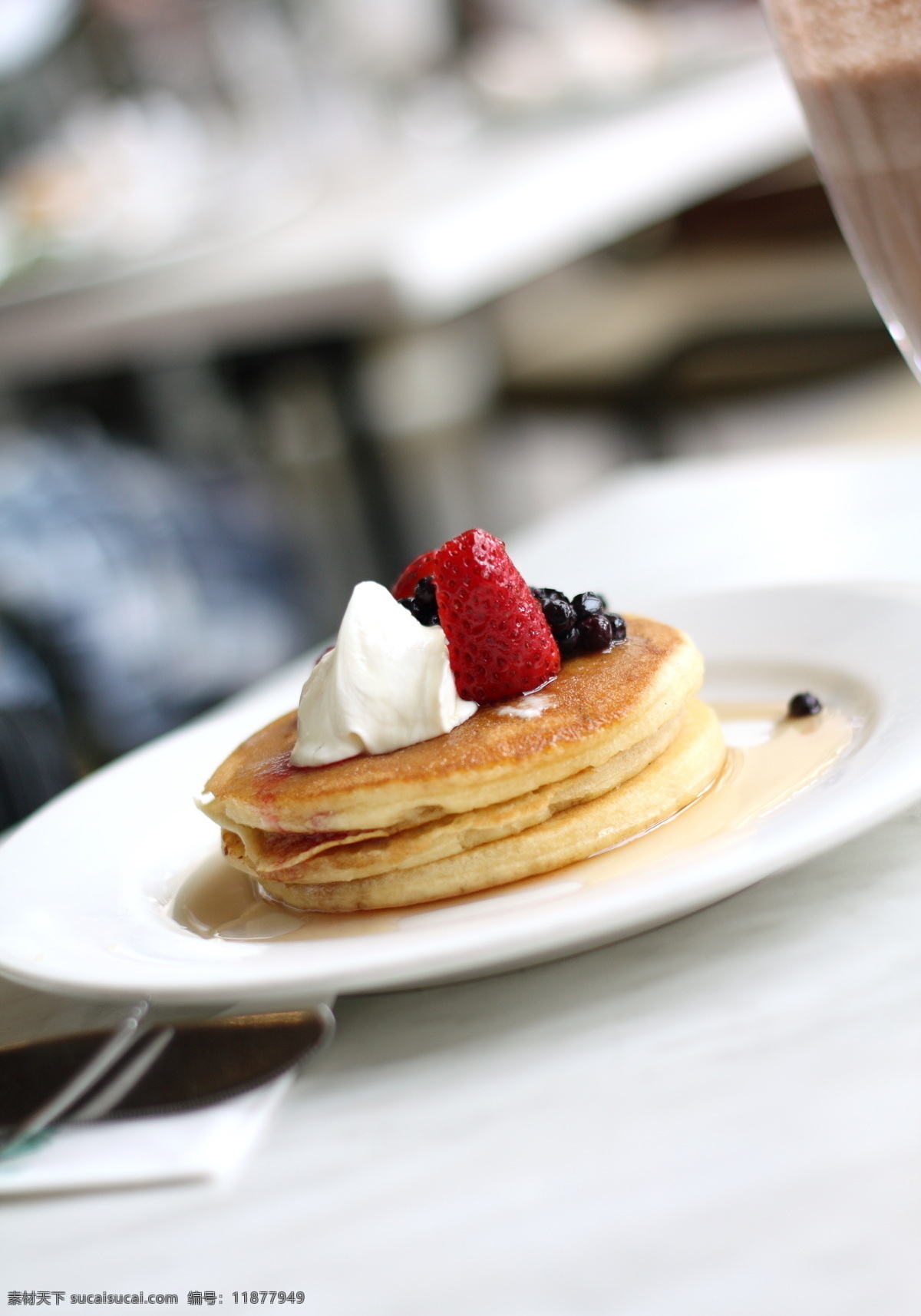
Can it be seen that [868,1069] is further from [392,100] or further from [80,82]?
[80,82]

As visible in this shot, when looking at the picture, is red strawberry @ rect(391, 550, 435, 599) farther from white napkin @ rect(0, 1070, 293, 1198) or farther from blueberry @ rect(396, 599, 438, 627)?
white napkin @ rect(0, 1070, 293, 1198)

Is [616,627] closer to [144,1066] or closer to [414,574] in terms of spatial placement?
[414,574]

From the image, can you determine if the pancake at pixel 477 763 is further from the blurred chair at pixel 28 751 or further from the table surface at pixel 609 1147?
the blurred chair at pixel 28 751

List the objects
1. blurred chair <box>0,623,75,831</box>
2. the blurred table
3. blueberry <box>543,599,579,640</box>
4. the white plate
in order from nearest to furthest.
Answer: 1. the white plate
2. blueberry <box>543,599,579,640</box>
3. blurred chair <box>0,623,75,831</box>
4. the blurred table

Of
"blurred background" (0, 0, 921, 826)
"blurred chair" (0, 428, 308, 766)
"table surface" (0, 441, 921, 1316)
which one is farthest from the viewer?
"blurred background" (0, 0, 921, 826)

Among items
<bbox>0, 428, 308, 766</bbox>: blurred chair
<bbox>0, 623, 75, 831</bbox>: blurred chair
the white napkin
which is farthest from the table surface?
<bbox>0, 428, 308, 766</bbox>: blurred chair

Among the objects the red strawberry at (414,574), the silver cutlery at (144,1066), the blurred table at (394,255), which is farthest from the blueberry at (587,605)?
the blurred table at (394,255)
